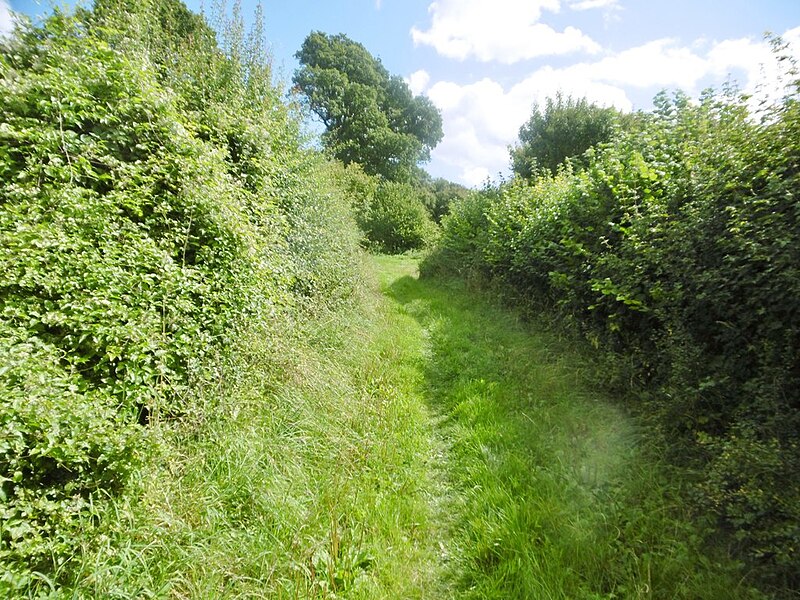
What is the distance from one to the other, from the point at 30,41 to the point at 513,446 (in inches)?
251

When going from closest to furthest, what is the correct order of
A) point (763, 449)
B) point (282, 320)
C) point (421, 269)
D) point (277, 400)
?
point (763, 449) → point (277, 400) → point (282, 320) → point (421, 269)

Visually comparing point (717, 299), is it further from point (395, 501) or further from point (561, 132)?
point (561, 132)

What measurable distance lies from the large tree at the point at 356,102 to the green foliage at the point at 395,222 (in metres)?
8.25

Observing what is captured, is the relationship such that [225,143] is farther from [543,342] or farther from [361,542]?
[543,342]

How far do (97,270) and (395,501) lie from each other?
287 cm

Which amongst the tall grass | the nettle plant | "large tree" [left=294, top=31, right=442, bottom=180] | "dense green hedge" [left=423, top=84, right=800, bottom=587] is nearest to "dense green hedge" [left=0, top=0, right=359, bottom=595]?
the nettle plant

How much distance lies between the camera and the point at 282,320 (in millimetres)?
4074

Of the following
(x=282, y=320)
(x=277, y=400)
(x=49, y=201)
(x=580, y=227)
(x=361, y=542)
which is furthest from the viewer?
(x=580, y=227)

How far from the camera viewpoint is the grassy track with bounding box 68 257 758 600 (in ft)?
6.09

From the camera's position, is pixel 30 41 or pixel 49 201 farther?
pixel 30 41

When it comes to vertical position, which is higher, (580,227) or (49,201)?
(580,227)

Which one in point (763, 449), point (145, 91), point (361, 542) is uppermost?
point (145, 91)

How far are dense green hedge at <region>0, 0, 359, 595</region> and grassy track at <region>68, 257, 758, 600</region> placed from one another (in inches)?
12.1

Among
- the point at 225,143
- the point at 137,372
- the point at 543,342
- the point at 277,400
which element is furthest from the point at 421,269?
the point at 137,372
